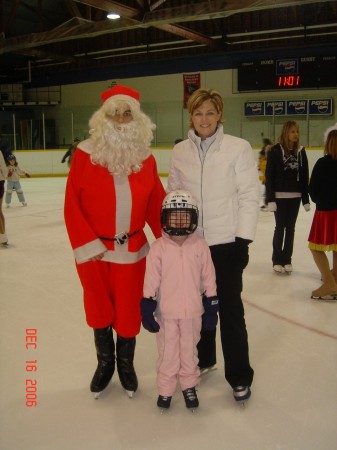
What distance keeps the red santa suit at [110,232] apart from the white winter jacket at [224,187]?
0.22m

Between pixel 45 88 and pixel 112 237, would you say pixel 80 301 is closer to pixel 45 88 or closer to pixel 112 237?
pixel 112 237

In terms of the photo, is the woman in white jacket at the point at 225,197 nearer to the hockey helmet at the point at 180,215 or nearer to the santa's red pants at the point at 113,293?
the hockey helmet at the point at 180,215

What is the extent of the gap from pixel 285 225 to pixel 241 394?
2345 mm

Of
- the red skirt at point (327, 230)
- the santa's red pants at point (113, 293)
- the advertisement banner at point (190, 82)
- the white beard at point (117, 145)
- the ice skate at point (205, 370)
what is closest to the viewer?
the white beard at point (117, 145)

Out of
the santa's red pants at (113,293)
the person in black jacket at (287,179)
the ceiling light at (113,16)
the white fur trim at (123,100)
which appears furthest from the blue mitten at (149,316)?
the ceiling light at (113,16)

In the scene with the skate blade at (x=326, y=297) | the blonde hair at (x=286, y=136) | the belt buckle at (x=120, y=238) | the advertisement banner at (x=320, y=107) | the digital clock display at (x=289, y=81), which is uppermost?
the digital clock display at (x=289, y=81)

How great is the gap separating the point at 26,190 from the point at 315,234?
9182mm

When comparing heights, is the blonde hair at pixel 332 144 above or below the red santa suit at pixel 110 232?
above

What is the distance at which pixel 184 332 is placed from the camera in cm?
205

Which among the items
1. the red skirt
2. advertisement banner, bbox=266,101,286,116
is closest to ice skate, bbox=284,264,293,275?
the red skirt

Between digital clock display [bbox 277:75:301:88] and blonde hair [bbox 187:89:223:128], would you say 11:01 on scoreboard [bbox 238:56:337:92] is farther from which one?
blonde hair [bbox 187:89:223:128]

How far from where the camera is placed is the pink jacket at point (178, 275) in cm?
201

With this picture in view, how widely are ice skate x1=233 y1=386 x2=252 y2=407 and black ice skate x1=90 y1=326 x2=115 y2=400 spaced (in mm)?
580

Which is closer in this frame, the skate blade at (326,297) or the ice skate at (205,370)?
the ice skate at (205,370)
